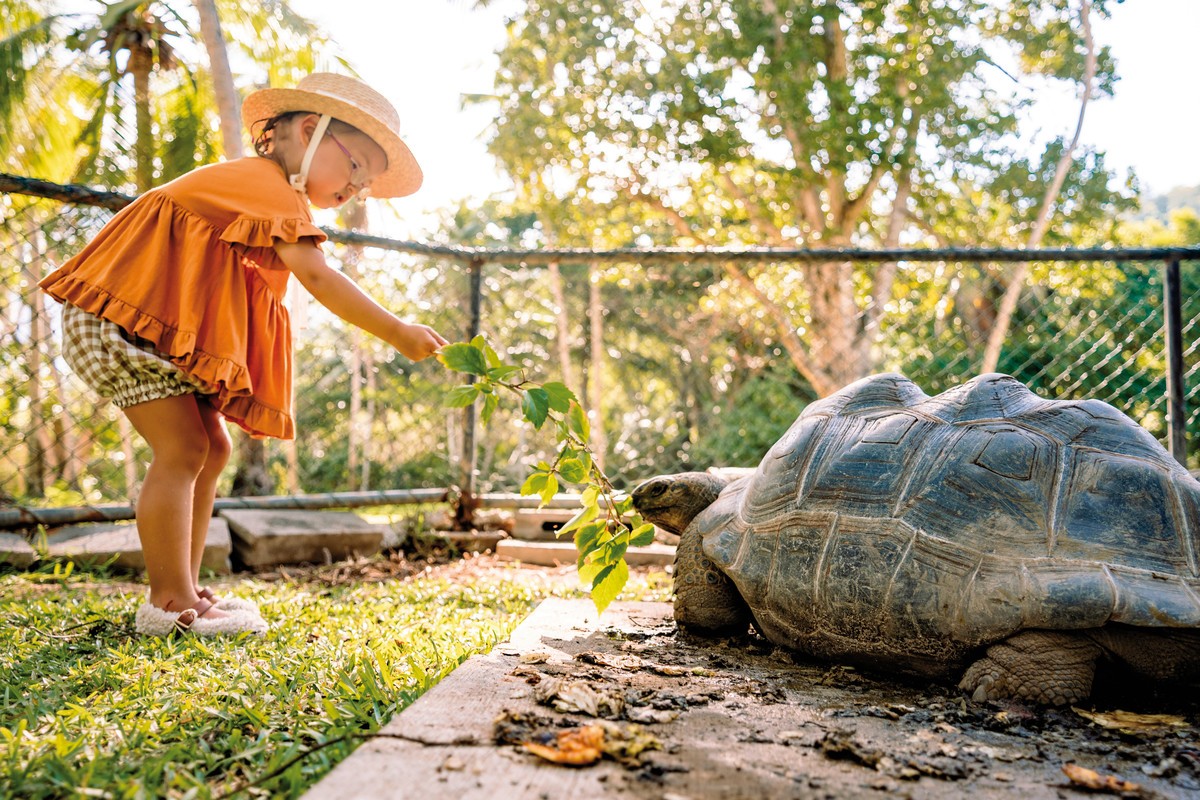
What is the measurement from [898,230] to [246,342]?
12.5 m

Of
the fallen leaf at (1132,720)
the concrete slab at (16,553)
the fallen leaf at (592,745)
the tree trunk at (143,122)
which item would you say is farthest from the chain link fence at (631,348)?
the tree trunk at (143,122)

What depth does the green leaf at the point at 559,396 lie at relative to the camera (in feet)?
6.88

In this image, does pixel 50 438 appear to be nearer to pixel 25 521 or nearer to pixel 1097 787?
pixel 25 521

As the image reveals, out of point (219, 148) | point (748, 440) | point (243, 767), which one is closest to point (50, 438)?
point (219, 148)

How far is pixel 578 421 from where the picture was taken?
2.20 metres

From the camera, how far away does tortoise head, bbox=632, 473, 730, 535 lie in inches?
100

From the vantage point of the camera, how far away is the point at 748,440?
1236 cm

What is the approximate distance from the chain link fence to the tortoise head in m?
0.53

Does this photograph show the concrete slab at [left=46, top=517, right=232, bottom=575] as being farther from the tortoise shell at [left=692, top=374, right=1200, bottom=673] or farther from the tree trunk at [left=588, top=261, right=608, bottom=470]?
the tortoise shell at [left=692, top=374, right=1200, bottom=673]

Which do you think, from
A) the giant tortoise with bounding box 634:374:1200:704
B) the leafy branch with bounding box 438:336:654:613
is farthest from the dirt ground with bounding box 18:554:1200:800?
the leafy branch with bounding box 438:336:654:613

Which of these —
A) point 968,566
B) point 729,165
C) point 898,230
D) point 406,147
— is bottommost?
point 968,566

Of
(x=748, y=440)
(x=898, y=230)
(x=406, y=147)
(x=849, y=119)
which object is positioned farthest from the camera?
(x=898, y=230)

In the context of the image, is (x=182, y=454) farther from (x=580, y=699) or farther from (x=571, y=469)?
(x=580, y=699)

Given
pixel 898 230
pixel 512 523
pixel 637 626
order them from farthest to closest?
pixel 898 230 < pixel 512 523 < pixel 637 626
